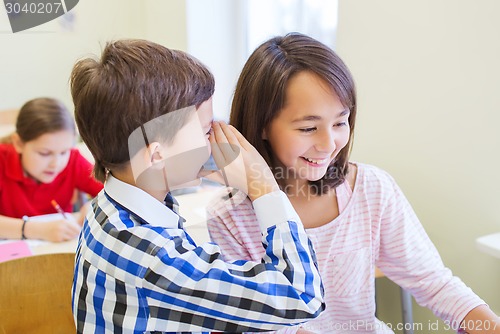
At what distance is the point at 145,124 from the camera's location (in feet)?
2.53

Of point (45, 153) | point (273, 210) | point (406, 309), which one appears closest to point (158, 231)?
point (273, 210)

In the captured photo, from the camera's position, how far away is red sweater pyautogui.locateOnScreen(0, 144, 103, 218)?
1970 millimetres

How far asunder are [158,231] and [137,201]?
7 cm

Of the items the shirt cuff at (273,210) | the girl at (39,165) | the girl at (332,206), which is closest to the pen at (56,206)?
the girl at (39,165)

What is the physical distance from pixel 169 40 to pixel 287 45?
1.87 metres

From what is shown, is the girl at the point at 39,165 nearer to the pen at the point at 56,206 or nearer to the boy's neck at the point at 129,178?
the pen at the point at 56,206

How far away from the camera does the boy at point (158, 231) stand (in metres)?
0.72

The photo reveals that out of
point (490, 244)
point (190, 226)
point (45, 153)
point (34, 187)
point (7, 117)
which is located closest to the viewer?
point (490, 244)

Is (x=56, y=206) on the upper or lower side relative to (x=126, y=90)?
lower

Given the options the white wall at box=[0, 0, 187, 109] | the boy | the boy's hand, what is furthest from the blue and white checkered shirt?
the white wall at box=[0, 0, 187, 109]

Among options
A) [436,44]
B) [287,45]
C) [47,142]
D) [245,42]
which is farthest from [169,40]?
[287,45]

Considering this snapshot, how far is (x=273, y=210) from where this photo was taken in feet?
2.69

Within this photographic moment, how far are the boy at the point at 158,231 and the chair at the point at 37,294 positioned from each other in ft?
1.35

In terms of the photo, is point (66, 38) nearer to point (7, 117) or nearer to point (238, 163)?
point (7, 117)
